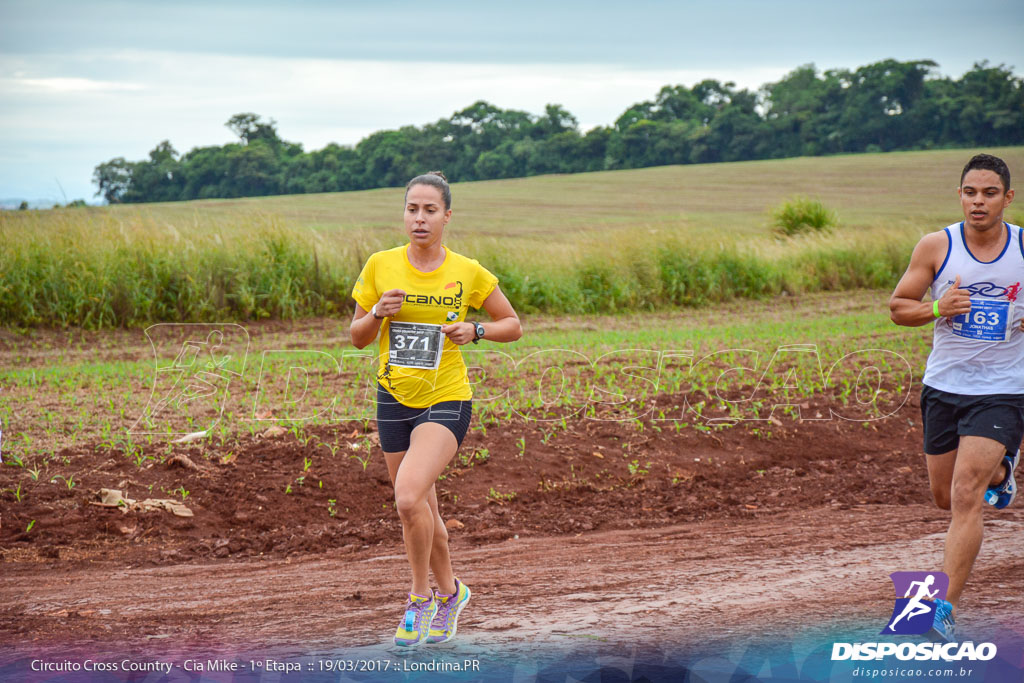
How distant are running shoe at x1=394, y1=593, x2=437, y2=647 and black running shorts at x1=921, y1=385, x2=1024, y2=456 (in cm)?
291

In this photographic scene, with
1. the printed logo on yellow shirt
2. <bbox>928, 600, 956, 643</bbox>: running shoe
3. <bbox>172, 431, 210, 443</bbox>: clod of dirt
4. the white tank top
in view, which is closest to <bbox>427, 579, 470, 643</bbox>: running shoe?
the printed logo on yellow shirt

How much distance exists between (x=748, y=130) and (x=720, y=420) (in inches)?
2019

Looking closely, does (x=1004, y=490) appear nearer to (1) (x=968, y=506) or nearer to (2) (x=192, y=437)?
(1) (x=968, y=506)

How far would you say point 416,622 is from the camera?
4812 millimetres

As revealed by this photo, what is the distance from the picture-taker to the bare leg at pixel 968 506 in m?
4.83

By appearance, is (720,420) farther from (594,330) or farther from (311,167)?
(311,167)

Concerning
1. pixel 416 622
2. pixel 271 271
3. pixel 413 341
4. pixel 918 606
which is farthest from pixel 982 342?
pixel 271 271

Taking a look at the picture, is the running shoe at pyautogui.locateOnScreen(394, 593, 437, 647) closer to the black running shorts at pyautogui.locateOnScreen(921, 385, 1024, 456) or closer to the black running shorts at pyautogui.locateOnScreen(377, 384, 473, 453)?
the black running shorts at pyautogui.locateOnScreen(377, 384, 473, 453)

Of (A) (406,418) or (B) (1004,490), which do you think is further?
(B) (1004,490)

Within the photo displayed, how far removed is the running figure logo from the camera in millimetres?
4828

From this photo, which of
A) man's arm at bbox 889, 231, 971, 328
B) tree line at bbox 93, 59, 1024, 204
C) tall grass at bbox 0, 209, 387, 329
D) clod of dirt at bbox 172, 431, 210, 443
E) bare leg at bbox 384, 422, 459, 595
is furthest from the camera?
tree line at bbox 93, 59, 1024, 204

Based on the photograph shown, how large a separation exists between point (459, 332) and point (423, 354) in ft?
0.74

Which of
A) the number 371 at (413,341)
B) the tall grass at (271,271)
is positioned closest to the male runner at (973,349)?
the number 371 at (413,341)

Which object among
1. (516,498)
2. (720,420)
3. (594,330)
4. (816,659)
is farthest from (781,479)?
(594,330)
